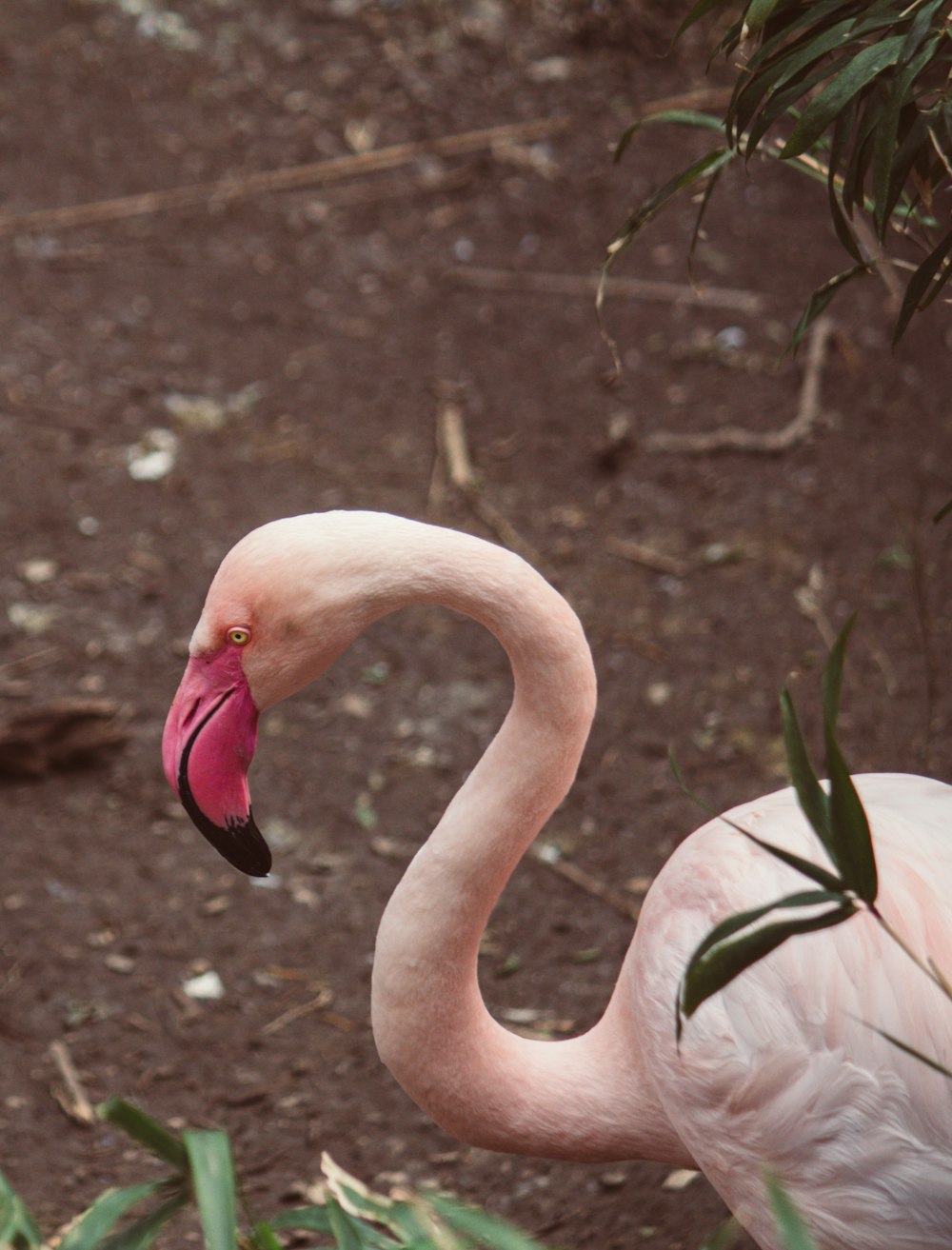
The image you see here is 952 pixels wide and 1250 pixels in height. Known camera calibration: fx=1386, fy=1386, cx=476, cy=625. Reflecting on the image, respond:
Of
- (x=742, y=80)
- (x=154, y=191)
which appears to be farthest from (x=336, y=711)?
(x=154, y=191)

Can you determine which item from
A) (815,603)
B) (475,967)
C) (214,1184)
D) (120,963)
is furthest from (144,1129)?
(815,603)

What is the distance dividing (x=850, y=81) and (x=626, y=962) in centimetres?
123

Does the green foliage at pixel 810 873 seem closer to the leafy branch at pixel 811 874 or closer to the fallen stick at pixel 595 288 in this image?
the leafy branch at pixel 811 874

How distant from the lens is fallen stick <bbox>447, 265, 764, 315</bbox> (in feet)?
14.9

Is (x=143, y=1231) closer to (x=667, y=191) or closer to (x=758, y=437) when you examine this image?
(x=667, y=191)

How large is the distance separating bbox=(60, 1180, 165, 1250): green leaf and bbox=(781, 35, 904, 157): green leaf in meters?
1.45

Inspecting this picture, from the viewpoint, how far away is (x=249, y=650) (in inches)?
71.3

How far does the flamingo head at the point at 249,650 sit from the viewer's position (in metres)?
1.76

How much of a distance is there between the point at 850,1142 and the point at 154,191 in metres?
4.33

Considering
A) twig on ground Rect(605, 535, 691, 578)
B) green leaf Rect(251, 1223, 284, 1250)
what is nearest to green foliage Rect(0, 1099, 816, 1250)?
green leaf Rect(251, 1223, 284, 1250)

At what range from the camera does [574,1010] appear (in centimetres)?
285

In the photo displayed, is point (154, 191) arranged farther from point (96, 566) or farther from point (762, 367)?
point (762, 367)

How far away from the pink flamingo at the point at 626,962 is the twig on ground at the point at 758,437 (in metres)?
2.18

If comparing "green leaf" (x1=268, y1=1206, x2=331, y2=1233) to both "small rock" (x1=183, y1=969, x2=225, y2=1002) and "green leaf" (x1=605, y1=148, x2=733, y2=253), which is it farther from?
"green leaf" (x1=605, y1=148, x2=733, y2=253)
